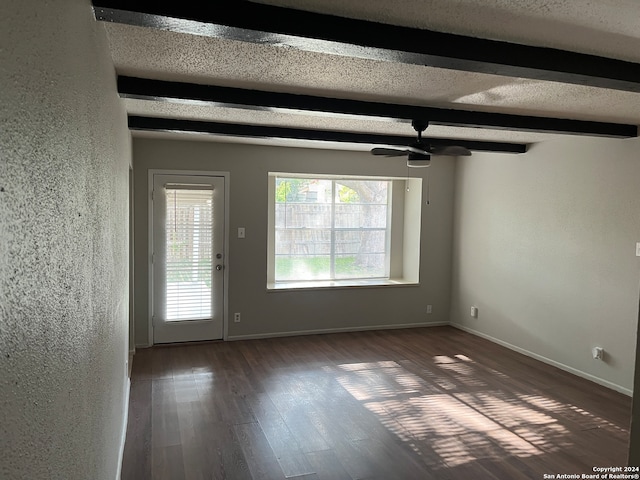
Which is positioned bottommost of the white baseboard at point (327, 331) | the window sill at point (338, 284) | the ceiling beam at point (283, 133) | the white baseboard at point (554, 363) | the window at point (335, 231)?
the white baseboard at point (554, 363)

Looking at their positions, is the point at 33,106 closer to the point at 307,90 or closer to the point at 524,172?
the point at 307,90

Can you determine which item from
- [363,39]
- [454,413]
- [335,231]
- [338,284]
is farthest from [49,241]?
[335,231]

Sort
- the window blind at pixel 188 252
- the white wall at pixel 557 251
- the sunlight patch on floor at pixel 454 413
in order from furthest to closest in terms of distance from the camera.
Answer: the window blind at pixel 188 252
the white wall at pixel 557 251
the sunlight patch on floor at pixel 454 413

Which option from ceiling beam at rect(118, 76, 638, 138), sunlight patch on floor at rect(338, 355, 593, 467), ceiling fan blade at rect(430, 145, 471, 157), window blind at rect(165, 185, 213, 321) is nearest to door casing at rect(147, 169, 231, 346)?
window blind at rect(165, 185, 213, 321)

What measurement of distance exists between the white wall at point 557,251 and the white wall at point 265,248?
32 cm

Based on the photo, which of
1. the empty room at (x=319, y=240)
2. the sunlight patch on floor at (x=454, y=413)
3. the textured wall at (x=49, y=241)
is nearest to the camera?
the textured wall at (x=49, y=241)

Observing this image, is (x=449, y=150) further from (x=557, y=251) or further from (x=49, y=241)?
(x=49, y=241)

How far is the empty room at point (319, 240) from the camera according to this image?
3.61 ft

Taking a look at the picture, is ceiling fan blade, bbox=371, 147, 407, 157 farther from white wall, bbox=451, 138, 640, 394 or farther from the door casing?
the door casing

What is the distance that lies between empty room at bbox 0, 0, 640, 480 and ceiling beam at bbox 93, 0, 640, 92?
0.5 inches

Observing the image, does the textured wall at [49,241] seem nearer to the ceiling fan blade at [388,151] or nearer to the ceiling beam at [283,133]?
the ceiling beam at [283,133]

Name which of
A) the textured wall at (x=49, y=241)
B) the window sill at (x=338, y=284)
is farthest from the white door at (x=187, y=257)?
the textured wall at (x=49, y=241)

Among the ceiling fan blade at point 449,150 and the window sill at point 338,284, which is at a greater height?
the ceiling fan blade at point 449,150

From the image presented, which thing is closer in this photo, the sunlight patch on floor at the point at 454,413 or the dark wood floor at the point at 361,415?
the dark wood floor at the point at 361,415
